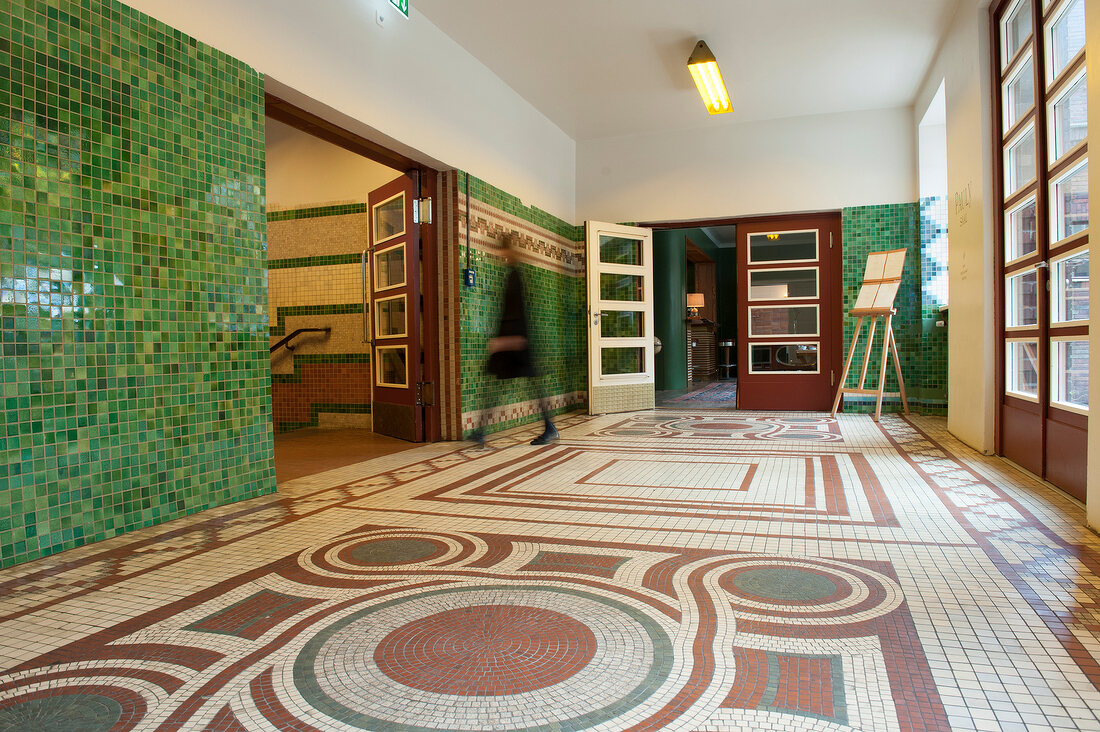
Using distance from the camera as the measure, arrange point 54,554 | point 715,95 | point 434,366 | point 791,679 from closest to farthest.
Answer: point 791,679 → point 54,554 → point 434,366 → point 715,95

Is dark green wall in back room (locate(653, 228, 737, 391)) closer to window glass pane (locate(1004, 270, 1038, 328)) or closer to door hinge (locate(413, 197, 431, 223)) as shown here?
door hinge (locate(413, 197, 431, 223))

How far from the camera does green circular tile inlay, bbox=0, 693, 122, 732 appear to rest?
1.32m

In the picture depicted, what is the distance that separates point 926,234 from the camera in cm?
698

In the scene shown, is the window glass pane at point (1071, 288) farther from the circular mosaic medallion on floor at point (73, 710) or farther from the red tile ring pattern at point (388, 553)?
the circular mosaic medallion on floor at point (73, 710)

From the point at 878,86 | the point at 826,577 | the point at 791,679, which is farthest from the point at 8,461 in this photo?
the point at 878,86

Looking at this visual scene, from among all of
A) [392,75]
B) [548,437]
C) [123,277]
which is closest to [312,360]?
[548,437]

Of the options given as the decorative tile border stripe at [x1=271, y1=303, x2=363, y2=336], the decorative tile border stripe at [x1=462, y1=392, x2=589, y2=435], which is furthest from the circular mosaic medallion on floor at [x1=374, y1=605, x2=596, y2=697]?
the decorative tile border stripe at [x1=271, y1=303, x2=363, y2=336]

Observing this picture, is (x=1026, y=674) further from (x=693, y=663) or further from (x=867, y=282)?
(x=867, y=282)

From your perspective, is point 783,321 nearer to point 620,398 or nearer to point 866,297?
point 866,297

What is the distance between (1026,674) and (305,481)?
3476 mm

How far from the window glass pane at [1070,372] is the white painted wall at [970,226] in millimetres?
900

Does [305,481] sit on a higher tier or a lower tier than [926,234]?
lower

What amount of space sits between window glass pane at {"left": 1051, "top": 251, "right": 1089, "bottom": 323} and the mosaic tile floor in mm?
892

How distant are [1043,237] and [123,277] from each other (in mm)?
4527
